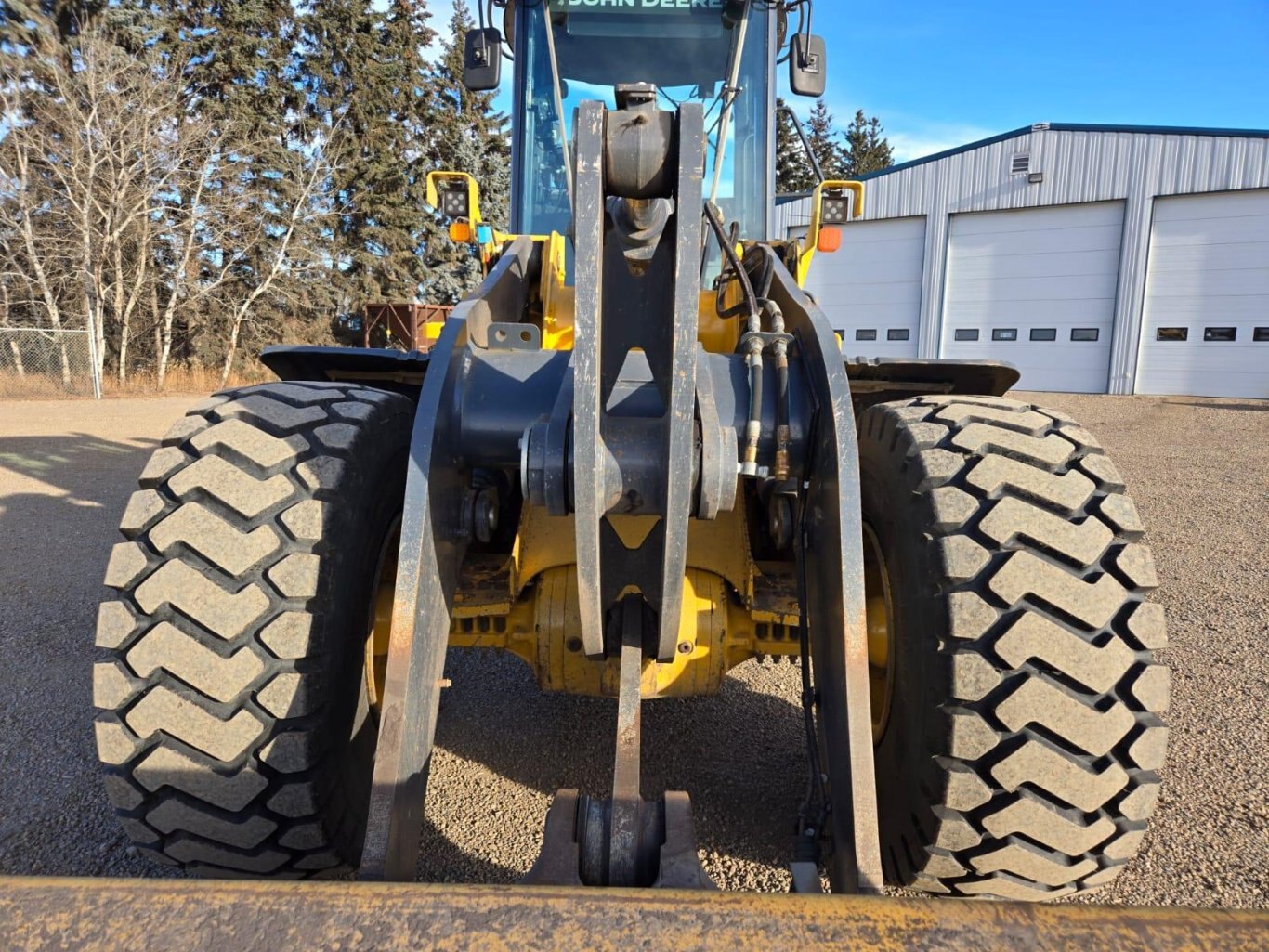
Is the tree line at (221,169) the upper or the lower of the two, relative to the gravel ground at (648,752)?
upper

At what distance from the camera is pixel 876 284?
22.5 m

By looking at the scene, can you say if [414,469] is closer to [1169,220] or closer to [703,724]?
[703,724]

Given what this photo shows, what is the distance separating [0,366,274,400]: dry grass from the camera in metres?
16.7

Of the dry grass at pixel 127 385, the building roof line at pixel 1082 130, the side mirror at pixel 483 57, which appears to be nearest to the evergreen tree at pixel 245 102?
the dry grass at pixel 127 385

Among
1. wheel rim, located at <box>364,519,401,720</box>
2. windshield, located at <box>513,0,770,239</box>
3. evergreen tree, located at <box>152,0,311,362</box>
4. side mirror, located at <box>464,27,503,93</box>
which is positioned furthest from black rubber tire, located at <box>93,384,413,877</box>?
evergreen tree, located at <box>152,0,311,362</box>

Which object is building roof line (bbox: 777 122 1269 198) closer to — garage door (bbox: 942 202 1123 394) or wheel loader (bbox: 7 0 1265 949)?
garage door (bbox: 942 202 1123 394)

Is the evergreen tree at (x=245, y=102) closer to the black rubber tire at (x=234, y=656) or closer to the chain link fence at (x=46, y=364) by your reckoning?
the chain link fence at (x=46, y=364)

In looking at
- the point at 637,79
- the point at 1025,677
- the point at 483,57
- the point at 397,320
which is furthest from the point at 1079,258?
the point at 1025,677

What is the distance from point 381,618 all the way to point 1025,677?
5.62 ft

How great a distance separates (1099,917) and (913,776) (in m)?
0.83

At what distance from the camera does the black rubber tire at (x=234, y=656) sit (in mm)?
1722

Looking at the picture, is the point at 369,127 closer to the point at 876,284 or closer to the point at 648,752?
the point at 876,284

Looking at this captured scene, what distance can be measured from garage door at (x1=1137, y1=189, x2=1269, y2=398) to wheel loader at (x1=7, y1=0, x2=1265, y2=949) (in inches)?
828

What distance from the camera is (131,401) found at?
17.5 metres
